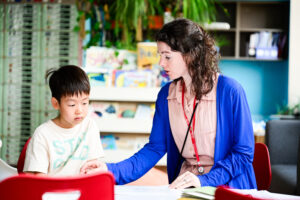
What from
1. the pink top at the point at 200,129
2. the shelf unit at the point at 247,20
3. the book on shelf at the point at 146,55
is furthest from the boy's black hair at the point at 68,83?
the shelf unit at the point at 247,20

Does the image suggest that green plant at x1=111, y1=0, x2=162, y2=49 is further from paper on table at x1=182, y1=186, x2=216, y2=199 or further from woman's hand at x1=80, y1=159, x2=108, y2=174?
paper on table at x1=182, y1=186, x2=216, y2=199

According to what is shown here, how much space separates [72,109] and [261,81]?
375 cm

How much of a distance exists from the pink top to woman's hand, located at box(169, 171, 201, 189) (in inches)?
6.7

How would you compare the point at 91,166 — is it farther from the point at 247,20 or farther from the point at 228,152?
the point at 247,20

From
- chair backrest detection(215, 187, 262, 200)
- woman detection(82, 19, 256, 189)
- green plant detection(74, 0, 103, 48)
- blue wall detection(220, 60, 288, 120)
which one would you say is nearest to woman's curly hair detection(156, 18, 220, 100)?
woman detection(82, 19, 256, 189)

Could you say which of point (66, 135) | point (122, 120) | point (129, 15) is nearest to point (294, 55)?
point (129, 15)

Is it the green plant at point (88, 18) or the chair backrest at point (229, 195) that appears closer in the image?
the chair backrest at point (229, 195)

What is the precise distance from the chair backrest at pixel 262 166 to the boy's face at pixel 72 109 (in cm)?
80

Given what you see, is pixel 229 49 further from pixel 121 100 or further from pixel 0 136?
pixel 0 136

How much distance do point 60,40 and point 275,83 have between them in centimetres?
282

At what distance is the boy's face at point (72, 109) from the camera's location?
1.41 metres

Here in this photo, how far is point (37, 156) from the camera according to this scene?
52.5 inches

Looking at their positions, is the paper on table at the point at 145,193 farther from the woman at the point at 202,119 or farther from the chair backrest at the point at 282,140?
the chair backrest at the point at 282,140

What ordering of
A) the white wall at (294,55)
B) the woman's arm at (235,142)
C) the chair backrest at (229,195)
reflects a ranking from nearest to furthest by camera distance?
1. the chair backrest at (229,195)
2. the woman's arm at (235,142)
3. the white wall at (294,55)
